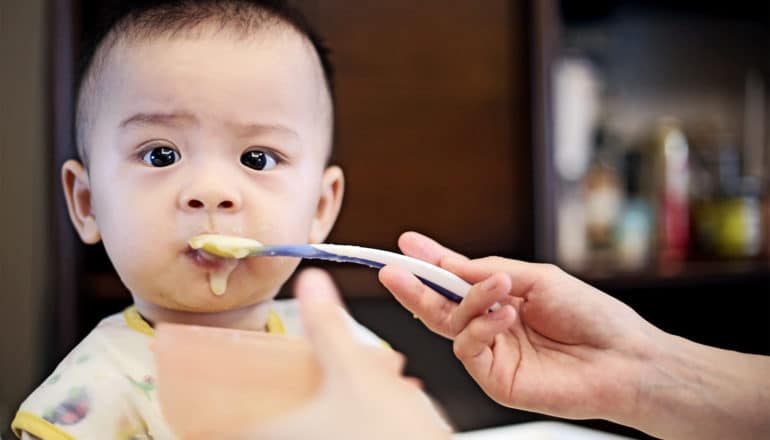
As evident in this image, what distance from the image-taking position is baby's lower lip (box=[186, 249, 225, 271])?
43 centimetres

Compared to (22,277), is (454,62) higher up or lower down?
higher up

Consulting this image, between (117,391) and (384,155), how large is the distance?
0.46 meters

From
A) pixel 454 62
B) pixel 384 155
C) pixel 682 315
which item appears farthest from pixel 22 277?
pixel 682 315

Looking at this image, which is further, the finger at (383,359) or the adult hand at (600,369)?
the adult hand at (600,369)

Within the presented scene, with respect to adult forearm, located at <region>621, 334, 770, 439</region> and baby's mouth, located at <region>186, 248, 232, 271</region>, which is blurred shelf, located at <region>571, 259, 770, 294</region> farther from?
baby's mouth, located at <region>186, 248, 232, 271</region>

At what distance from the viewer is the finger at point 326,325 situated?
0.37 m

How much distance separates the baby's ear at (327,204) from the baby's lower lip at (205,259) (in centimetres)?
8

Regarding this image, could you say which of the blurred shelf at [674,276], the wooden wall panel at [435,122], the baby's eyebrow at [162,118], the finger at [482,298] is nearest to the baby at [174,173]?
the baby's eyebrow at [162,118]

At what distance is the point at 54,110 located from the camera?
0.51 metres

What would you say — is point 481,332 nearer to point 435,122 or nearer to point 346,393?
point 346,393

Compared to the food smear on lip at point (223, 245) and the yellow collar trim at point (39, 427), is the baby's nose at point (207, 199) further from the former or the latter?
the yellow collar trim at point (39, 427)

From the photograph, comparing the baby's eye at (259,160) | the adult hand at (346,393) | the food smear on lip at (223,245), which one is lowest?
the adult hand at (346,393)

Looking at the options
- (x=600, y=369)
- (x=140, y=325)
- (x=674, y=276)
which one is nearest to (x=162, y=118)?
(x=140, y=325)

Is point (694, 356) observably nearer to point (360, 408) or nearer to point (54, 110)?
point (360, 408)
